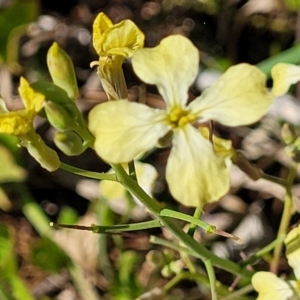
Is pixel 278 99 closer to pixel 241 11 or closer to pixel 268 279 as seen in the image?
pixel 241 11

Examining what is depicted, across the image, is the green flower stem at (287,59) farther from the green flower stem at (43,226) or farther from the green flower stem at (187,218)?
the green flower stem at (43,226)

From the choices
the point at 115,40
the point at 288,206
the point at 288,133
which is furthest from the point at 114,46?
the point at 288,206

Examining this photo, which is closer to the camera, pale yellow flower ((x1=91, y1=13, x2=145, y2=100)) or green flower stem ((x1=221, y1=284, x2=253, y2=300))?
pale yellow flower ((x1=91, y1=13, x2=145, y2=100))

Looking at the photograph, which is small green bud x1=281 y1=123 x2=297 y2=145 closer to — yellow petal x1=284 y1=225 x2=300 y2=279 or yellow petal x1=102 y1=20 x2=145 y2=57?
yellow petal x1=284 y1=225 x2=300 y2=279

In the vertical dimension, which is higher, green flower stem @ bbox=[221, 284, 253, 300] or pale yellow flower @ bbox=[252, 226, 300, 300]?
pale yellow flower @ bbox=[252, 226, 300, 300]

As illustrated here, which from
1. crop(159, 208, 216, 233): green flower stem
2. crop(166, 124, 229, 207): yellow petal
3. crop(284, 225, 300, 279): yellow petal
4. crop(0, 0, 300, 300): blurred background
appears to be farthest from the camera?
crop(0, 0, 300, 300): blurred background

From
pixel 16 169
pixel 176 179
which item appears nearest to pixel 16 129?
pixel 176 179

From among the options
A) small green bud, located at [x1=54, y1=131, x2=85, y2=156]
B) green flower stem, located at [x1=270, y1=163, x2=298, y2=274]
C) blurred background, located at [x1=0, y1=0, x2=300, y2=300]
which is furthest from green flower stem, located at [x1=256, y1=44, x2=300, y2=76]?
small green bud, located at [x1=54, y1=131, x2=85, y2=156]
